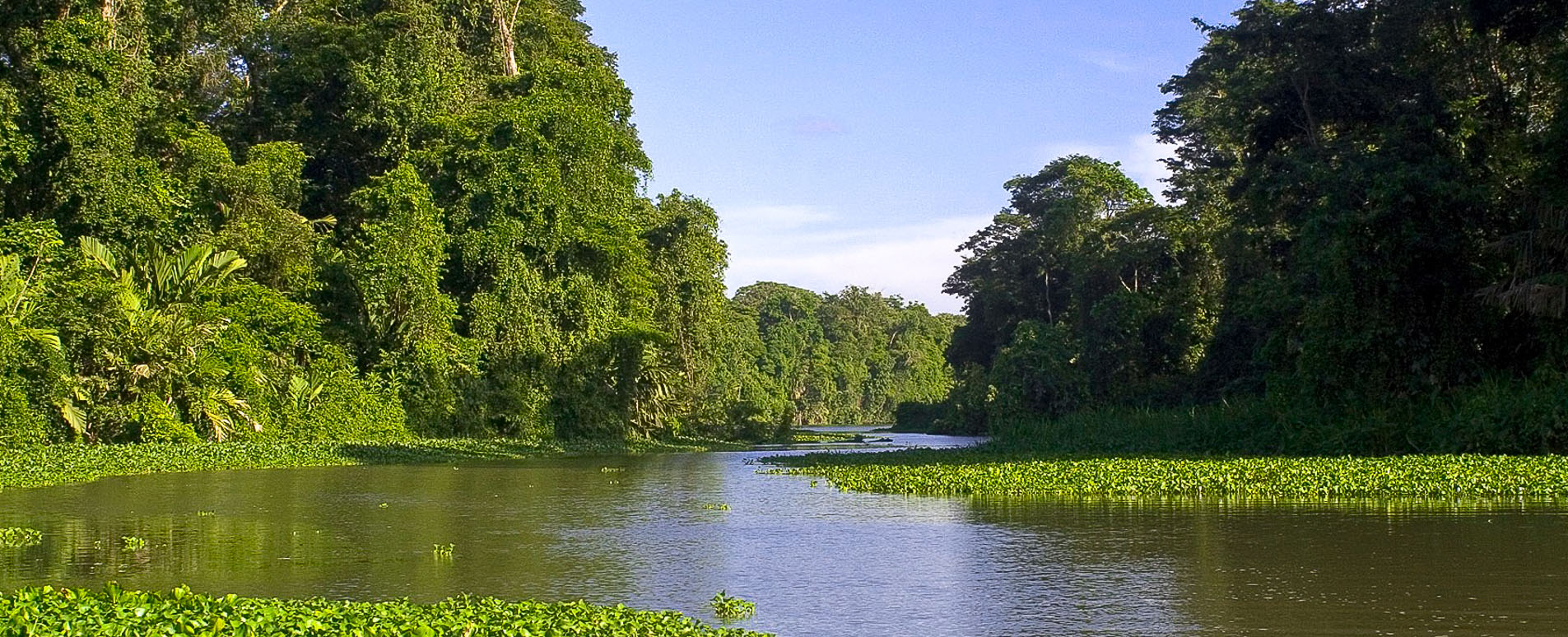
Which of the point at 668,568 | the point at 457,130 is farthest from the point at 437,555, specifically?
the point at 457,130

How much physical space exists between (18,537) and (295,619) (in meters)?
7.49

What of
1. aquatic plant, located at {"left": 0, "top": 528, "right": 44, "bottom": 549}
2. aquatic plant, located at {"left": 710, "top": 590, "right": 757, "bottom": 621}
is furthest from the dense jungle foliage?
aquatic plant, located at {"left": 710, "top": 590, "right": 757, "bottom": 621}

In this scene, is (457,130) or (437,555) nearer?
(437,555)

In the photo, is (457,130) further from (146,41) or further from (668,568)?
(668,568)

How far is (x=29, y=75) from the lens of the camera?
107 ft

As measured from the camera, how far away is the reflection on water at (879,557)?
9430 mm

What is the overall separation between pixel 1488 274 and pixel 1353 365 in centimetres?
304

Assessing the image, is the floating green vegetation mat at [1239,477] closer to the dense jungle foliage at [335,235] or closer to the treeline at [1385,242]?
the treeline at [1385,242]

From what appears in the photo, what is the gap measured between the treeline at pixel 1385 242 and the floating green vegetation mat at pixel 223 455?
44.6ft

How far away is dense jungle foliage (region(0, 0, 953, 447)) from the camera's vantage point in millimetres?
30031

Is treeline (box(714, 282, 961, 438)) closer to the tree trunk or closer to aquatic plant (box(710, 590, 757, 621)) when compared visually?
the tree trunk

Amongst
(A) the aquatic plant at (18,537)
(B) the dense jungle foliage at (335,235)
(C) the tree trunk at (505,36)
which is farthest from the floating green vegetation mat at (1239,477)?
(C) the tree trunk at (505,36)

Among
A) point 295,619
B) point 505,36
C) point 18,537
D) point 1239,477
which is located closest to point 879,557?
point 295,619

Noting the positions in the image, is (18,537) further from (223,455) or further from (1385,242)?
(1385,242)
